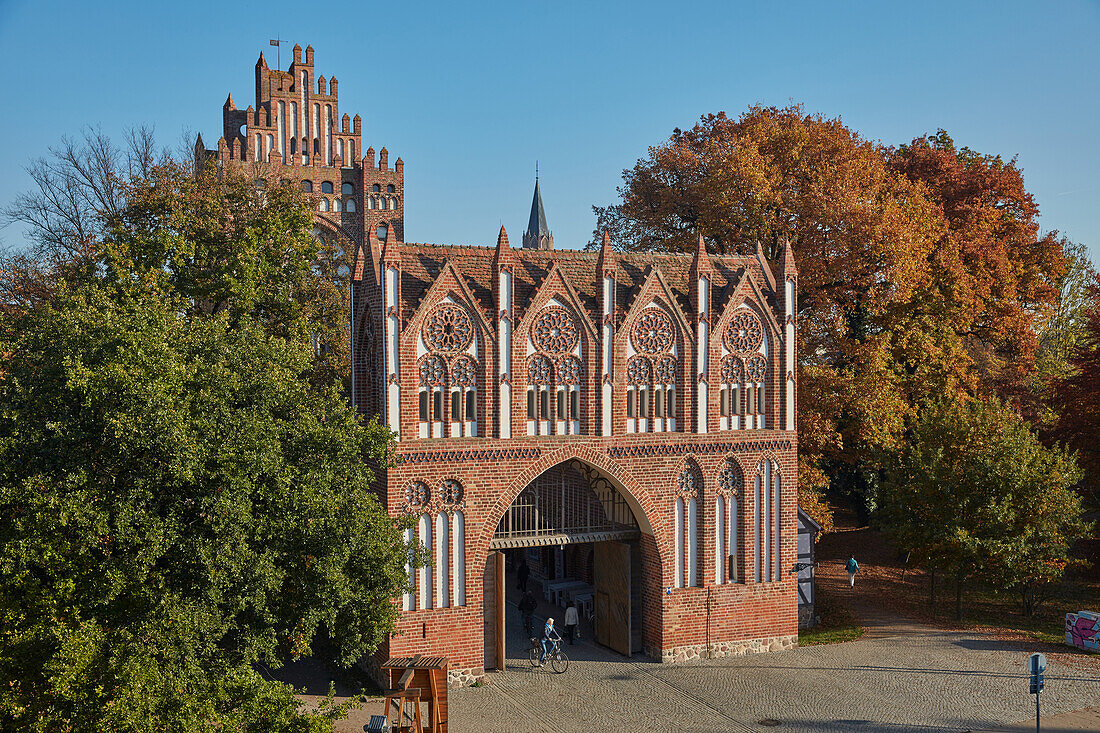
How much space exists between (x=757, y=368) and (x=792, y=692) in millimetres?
7542

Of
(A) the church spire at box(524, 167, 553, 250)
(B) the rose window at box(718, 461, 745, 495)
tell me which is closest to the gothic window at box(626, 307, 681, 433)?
(B) the rose window at box(718, 461, 745, 495)

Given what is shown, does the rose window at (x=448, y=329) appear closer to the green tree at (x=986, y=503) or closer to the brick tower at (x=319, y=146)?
the green tree at (x=986, y=503)

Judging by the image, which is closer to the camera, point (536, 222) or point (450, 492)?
point (450, 492)

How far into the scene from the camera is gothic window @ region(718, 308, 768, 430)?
874 inches

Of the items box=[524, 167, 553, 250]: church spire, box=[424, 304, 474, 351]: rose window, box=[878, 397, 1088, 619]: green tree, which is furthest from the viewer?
box=[524, 167, 553, 250]: church spire

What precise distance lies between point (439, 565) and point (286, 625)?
5.45 metres

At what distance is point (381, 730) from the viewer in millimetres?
15570

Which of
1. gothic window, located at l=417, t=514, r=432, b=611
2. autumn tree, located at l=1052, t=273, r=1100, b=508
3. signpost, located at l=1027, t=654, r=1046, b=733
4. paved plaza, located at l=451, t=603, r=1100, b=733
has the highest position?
autumn tree, located at l=1052, t=273, r=1100, b=508

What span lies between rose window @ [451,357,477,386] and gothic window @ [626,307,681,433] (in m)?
3.77

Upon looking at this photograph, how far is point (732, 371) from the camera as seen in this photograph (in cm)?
2225

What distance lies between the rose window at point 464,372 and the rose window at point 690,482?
5771 mm

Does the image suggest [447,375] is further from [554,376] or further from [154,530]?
[154,530]

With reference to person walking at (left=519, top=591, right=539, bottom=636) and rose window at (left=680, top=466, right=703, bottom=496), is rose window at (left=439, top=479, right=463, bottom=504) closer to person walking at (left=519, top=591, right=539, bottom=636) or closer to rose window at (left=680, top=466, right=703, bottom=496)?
rose window at (left=680, top=466, right=703, bottom=496)

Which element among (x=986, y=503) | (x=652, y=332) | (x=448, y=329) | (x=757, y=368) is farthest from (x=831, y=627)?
(x=448, y=329)
